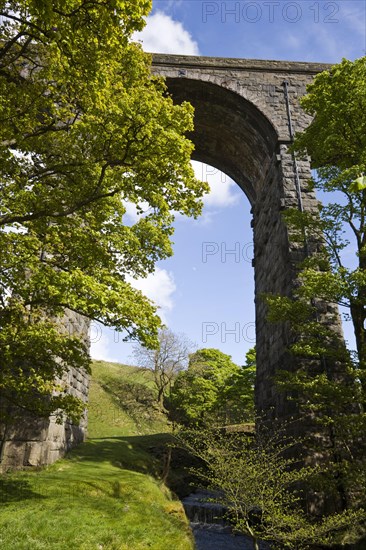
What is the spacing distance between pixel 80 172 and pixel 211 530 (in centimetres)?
1299

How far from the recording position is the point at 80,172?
866cm

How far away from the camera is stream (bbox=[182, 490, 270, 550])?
40.7 ft

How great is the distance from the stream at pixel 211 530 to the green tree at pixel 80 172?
6825 millimetres

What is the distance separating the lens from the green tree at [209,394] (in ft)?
94.5

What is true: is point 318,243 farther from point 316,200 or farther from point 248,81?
point 248,81

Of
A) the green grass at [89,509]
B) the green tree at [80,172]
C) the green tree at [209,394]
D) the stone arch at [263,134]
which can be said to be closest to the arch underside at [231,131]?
the stone arch at [263,134]

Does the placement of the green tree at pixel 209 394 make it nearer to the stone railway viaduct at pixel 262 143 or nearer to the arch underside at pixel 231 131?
the stone railway viaduct at pixel 262 143

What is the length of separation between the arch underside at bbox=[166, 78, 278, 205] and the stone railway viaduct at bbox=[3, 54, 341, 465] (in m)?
0.04

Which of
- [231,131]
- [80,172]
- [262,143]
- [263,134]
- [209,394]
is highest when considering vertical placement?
[231,131]

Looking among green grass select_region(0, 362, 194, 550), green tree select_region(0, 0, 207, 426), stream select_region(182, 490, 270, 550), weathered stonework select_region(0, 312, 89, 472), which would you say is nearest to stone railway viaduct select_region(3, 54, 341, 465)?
weathered stonework select_region(0, 312, 89, 472)

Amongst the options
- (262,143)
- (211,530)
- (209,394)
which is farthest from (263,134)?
(209,394)

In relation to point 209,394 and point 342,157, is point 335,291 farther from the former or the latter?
point 209,394

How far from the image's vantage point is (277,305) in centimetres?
1101

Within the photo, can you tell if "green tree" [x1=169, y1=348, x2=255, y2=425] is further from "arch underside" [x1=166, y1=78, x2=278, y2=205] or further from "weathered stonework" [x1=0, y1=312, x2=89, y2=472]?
"weathered stonework" [x1=0, y1=312, x2=89, y2=472]
